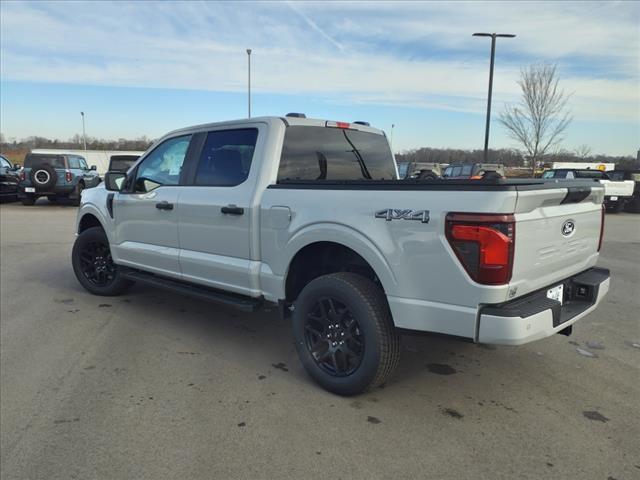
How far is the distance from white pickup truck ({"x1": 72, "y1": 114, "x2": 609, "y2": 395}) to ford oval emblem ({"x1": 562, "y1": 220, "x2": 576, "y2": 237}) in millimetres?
20

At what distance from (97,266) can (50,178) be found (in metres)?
13.3

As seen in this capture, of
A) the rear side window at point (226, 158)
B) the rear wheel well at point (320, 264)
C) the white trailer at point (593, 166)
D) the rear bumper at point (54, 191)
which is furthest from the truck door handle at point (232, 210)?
the white trailer at point (593, 166)

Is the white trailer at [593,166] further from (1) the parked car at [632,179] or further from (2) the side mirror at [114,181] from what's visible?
(2) the side mirror at [114,181]

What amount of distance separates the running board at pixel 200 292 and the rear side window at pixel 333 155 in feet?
3.47

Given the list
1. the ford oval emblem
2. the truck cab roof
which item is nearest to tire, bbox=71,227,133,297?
the truck cab roof

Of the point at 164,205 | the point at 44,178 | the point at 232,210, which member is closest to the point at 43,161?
the point at 44,178

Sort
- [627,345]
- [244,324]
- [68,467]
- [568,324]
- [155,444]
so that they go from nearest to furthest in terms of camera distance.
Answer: [68,467] < [155,444] < [568,324] < [627,345] < [244,324]

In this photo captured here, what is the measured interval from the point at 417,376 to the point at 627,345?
2099mm

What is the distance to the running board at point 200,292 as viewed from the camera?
4121 mm

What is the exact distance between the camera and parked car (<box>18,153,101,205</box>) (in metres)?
17.3

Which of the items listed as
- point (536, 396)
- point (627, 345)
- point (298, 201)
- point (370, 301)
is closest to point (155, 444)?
point (370, 301)

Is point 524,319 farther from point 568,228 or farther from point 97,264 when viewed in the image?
point 97,264

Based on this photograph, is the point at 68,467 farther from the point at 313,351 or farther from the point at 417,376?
the point at 417,376

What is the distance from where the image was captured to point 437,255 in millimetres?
2904
